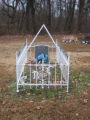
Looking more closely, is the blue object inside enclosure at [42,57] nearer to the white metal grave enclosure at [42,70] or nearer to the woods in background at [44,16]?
the white metal grave enclosure at [42,70]

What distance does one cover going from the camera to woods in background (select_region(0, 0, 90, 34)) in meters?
19.4

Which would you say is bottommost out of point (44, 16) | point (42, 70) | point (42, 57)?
point (42, 70)

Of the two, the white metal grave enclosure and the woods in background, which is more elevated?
the woods in background

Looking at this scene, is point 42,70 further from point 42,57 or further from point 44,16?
point 44,16

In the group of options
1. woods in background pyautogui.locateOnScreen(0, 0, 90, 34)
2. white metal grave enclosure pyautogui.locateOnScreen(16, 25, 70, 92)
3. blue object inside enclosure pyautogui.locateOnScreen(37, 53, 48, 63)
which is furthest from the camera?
woods in background pyautogui.locateOnScreen(0, 0, 90, 34)

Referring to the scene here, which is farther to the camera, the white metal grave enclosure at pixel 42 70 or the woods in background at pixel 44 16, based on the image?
the woods in background at pixel 44 16

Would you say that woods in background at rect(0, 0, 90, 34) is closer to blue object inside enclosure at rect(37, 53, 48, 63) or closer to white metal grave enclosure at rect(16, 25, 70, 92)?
blue object inside enclosure at rect(37, 53, 48, 63)

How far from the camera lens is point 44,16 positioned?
20.0 meters

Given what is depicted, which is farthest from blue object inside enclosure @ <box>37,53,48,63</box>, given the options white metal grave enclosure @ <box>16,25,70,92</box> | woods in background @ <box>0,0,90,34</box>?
woods in background @ <box>0,0,90,34</box>

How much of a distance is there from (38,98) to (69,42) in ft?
32.4

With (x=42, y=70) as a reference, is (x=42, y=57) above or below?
above

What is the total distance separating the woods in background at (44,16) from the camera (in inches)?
763

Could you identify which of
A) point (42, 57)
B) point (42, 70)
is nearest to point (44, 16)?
point (42, 57)

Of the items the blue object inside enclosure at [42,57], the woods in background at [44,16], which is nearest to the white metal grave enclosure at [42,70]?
the blue object inside enclosure at [42,57]
